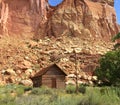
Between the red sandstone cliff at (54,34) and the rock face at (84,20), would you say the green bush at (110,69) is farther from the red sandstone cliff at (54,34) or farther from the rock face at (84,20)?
the rock face at (84,20)

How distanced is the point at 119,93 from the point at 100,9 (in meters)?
72.7

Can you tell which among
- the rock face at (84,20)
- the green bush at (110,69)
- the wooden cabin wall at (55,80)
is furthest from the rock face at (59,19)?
the green bush at (110,69)

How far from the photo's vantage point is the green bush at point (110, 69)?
38.3 meters

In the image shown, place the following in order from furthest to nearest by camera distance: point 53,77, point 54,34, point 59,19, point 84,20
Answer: point 84,20, point 59,19, point 54,34, point 53,77

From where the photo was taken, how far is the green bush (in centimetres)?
3831

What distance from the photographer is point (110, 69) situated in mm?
39438

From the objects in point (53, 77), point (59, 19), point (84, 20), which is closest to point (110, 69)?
point (53, 77)

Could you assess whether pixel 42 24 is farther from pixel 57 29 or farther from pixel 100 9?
pixel 100 9

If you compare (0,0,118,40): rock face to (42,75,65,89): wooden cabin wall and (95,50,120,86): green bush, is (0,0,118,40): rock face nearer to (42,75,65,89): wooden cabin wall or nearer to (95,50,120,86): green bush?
(42,75,65,89): wooden cabin wall

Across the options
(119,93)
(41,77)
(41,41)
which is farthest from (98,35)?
(119,93)

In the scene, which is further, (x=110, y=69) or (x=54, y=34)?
(x=54, y=34)

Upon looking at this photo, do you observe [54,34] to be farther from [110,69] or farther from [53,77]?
[110,69]

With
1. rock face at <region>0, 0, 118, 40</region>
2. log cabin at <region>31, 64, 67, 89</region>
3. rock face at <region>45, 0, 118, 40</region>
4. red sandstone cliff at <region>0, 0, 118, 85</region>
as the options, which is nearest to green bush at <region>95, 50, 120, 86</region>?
log cabin at <region>31, 64, 67, 89</region>

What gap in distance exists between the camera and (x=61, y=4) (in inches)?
3506
